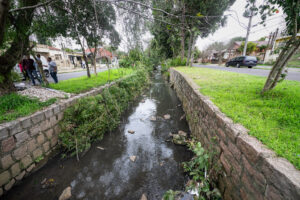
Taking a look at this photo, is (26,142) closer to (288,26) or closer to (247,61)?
(288,26)

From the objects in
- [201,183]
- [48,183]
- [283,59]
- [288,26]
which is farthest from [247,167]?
[48,183]

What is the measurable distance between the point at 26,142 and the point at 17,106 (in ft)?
3.43

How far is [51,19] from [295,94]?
7220 mm

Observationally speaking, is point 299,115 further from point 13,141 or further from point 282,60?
point 13,141

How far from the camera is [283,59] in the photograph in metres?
2.47

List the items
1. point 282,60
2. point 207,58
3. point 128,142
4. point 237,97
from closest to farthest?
point 282,60
point 237,97
point 128,142
point 207,58

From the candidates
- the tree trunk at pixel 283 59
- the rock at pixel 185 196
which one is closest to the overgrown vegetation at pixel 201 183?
the rock at pixel 185 196

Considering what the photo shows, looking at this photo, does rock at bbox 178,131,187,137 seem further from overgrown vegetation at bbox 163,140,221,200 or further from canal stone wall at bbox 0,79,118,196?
canal stone wall at bbox 0,79,118,196

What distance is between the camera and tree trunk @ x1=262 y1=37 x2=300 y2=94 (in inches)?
91.0

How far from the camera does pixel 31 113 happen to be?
2.76 m

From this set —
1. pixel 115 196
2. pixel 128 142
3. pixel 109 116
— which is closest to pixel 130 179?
pixel 115 196

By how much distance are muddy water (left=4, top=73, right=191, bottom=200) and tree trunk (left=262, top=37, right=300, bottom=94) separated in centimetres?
261

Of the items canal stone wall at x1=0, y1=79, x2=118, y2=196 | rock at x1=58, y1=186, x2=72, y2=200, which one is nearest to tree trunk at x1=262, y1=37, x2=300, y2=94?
rock at x1=58, y1=186, x2=72, y2=200

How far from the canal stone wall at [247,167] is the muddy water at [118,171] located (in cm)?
106
